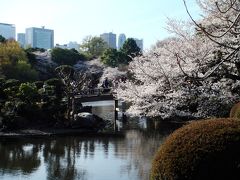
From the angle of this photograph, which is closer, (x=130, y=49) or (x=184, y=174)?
(x=184, y=174)

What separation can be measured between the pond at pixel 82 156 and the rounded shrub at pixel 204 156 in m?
6.38

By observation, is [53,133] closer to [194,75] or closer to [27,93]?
[27,93]

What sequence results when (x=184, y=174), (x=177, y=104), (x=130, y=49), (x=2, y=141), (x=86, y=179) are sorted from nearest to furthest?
(x=184, y=174) → (x=86, y=179) → (x=177, y=104) → (x=2, y=141) → (x=130, y=49)

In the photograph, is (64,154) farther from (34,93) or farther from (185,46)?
(34,93)

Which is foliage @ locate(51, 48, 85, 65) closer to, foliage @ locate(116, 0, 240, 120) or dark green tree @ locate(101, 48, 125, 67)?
dark green tree @ locate(101, 48, 125, 67)

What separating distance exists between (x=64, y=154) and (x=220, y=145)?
12.4 meters

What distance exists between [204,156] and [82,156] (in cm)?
1153

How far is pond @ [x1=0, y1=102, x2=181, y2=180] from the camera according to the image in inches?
566

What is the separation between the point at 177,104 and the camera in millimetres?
18156

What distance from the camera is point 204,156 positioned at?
694 cm

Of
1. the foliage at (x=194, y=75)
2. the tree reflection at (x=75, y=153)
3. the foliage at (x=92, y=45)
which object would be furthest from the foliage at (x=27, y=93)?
the foliage at (x=92, y=45)

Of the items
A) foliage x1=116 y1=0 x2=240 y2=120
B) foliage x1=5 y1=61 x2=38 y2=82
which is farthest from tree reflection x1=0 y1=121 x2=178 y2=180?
foliage x1=5 y1=61 x2=38 y2=82

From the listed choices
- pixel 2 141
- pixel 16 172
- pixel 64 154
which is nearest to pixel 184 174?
pixel 16 172

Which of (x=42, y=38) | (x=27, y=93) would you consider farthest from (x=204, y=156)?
(x=42, y=38)
